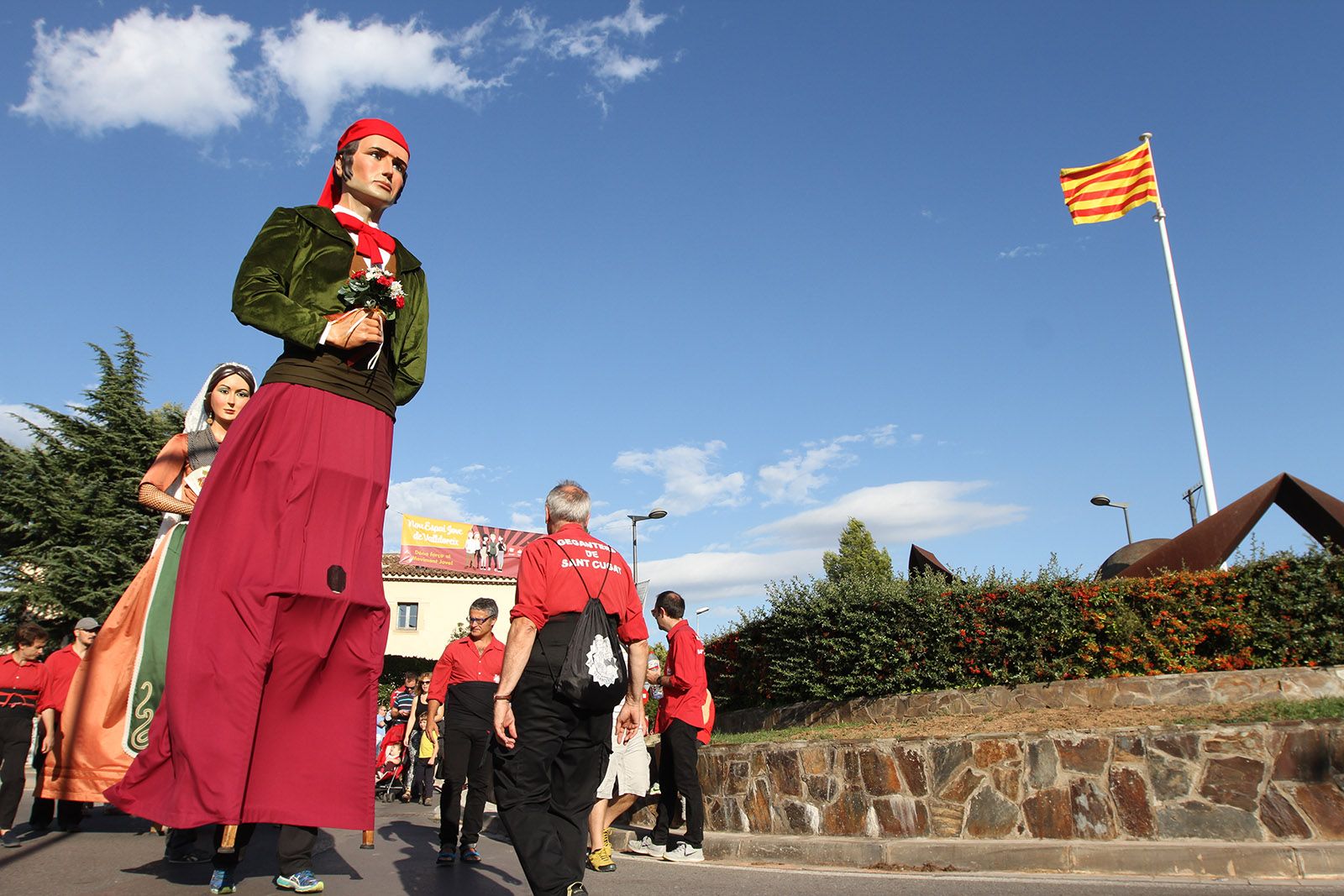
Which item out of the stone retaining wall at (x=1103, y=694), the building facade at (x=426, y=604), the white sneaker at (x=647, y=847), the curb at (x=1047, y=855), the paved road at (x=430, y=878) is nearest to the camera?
the paved road at (x=430, y=878)

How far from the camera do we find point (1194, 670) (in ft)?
28.1

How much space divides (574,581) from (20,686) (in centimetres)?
635

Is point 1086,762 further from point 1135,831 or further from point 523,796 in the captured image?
point 523,796

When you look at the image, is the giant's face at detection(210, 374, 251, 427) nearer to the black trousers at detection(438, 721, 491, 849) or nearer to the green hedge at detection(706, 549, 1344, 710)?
the black trousers at detection(438, 721, 491, 849)

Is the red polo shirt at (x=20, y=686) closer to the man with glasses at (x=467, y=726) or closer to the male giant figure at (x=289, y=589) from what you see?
the man with glasses at (x=467, y=726)

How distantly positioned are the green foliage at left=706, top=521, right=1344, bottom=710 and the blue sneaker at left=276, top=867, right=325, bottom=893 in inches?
269

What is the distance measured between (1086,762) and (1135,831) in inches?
20.0

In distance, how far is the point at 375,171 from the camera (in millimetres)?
4445

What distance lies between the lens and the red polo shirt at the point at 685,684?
7566 millimetres

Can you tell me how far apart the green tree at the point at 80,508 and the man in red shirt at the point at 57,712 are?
1714 centimetres

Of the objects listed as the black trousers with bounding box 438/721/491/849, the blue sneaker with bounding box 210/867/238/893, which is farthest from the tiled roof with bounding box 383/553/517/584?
the blue sneaker with bounding box 210/867/238/893

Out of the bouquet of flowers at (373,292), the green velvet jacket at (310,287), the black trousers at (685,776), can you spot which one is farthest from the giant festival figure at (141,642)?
the black trousers at (685,776)

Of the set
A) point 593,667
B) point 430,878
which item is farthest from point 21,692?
point 593,667

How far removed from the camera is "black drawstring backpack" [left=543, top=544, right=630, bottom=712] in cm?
384
